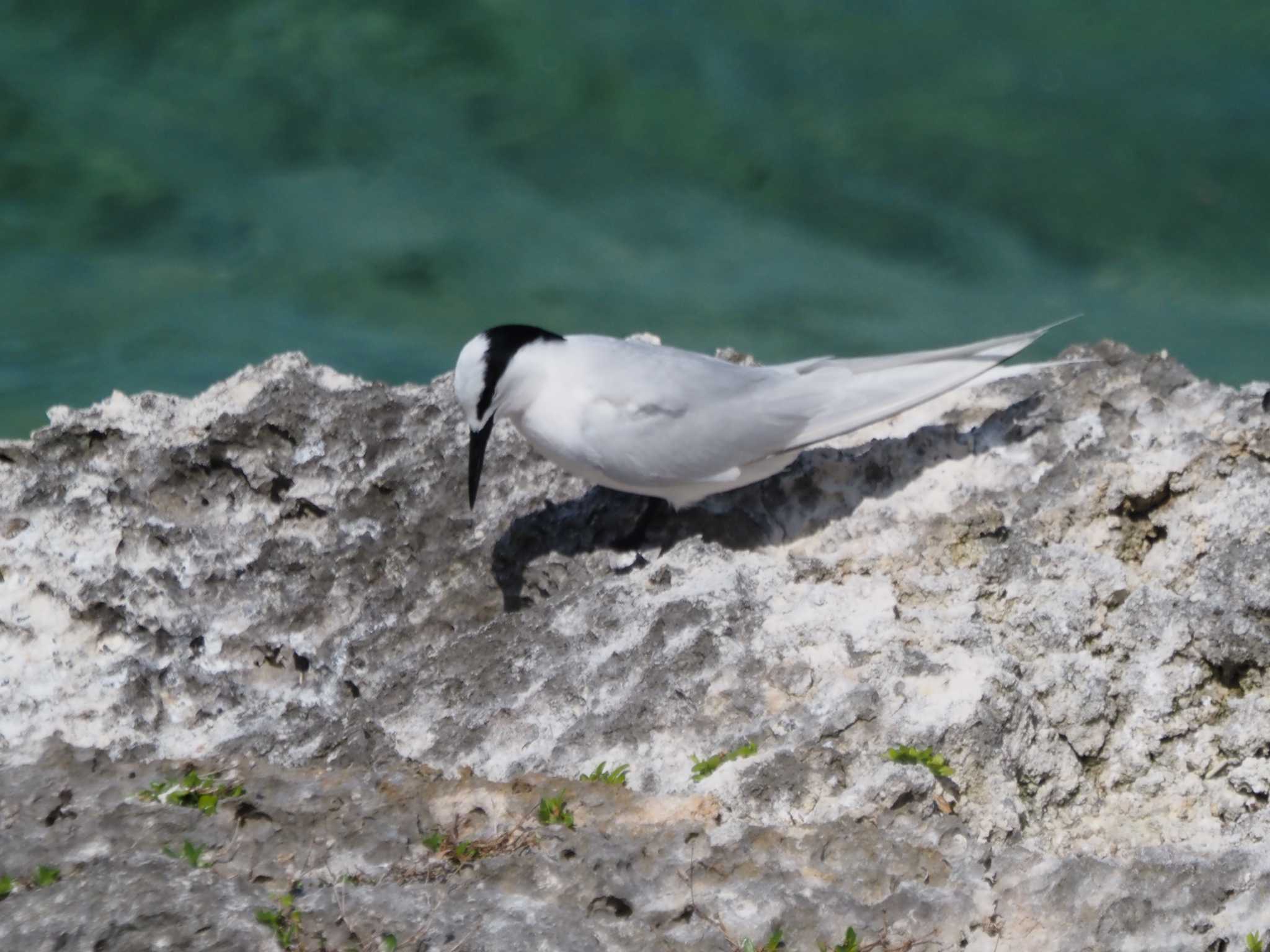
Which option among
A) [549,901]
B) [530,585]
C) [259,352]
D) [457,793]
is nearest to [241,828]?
[457,793]

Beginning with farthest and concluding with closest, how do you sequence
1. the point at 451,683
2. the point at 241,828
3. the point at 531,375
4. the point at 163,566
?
1. the point at 531,375
2. the point at 163,566
3. the point at 451,683
4. the point at 241,828

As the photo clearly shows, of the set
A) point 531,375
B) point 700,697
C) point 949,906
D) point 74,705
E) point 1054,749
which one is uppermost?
point 531,375

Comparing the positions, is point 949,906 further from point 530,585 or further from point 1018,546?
point 530,585

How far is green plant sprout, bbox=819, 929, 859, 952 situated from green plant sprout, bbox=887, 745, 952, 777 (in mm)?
500

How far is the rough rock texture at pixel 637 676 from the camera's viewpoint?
9.61 feet

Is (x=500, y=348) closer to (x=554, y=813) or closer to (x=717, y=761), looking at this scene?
(x=717, y=761)

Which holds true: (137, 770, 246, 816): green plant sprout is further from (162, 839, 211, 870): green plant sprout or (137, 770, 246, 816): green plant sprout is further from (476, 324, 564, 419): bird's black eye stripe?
(476, 324, 564, 419): bird's black eye stripe

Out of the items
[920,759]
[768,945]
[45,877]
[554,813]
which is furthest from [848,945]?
[45,877]

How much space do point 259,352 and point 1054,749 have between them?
6.44 metres

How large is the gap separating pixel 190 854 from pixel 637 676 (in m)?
1.08

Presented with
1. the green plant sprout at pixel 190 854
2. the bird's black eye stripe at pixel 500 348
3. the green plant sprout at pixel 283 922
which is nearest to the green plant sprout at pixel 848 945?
the green plant sprout at pixel 283 922

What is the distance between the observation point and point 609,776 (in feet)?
11.1

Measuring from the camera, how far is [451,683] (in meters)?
3.82

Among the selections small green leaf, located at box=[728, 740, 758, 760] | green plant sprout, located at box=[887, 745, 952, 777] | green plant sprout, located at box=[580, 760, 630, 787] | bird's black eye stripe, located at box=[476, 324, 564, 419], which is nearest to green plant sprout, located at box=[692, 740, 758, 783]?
small green leaf, located at box=[728, 740, 758, 760]
